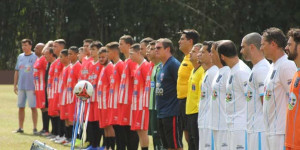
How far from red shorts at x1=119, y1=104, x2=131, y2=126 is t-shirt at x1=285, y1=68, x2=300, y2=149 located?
6378 mm

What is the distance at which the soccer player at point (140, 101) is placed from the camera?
460 inches

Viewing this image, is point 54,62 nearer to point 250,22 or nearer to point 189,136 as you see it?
point 189,136

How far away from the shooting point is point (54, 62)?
52.9ft

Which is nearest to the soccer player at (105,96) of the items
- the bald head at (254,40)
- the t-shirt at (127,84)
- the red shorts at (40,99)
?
the t-shirt at (127,84)

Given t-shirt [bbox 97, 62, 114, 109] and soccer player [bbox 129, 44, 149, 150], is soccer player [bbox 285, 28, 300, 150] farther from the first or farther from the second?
t-shirt [bbox 97, 62, 114, 109]

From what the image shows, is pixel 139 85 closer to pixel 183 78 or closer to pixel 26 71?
pixel 183 78

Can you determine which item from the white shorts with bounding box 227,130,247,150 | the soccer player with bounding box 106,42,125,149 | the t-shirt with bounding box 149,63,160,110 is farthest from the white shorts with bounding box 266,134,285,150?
the soccer player with bounding box 106,42,125,149

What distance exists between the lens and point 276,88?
678cm

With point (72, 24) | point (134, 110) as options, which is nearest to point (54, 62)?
point (134, 110)

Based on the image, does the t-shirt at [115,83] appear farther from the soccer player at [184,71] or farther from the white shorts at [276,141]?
the white shorts at [276,141]

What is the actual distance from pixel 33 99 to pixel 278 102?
1134 centimetres

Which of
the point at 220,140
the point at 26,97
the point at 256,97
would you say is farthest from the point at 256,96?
the point at 26,97

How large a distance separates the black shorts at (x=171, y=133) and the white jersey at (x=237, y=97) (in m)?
2.23

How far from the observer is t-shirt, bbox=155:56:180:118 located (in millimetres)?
10328
